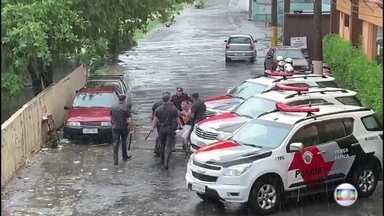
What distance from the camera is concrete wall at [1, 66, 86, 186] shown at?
15.0m

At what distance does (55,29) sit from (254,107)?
758 centimetres

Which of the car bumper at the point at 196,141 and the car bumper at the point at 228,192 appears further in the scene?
the car bumper at the point at 196,141

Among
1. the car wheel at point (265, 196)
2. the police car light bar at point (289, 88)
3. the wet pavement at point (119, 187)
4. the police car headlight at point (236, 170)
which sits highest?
the police car light bar at point (289, 88)

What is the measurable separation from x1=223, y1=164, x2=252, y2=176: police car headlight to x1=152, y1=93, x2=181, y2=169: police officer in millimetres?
4318

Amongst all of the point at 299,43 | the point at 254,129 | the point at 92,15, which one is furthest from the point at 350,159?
the point at 299,43

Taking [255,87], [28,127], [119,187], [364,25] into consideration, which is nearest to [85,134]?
[28,127]

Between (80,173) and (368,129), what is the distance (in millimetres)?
6382

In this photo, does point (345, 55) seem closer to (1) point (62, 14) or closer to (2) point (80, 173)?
(1) point (62, 14)

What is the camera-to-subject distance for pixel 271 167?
11641 millimetres

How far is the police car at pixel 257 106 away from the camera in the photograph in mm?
15633

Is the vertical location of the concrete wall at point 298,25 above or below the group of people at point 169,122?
above

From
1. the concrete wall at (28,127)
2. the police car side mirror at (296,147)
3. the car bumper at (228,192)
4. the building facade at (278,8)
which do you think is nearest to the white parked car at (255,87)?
the concrete wall at (28,127)

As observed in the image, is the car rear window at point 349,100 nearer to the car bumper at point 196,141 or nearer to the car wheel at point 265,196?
the car bumper at point 196,141

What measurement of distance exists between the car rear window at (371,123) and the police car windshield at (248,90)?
5.93m
